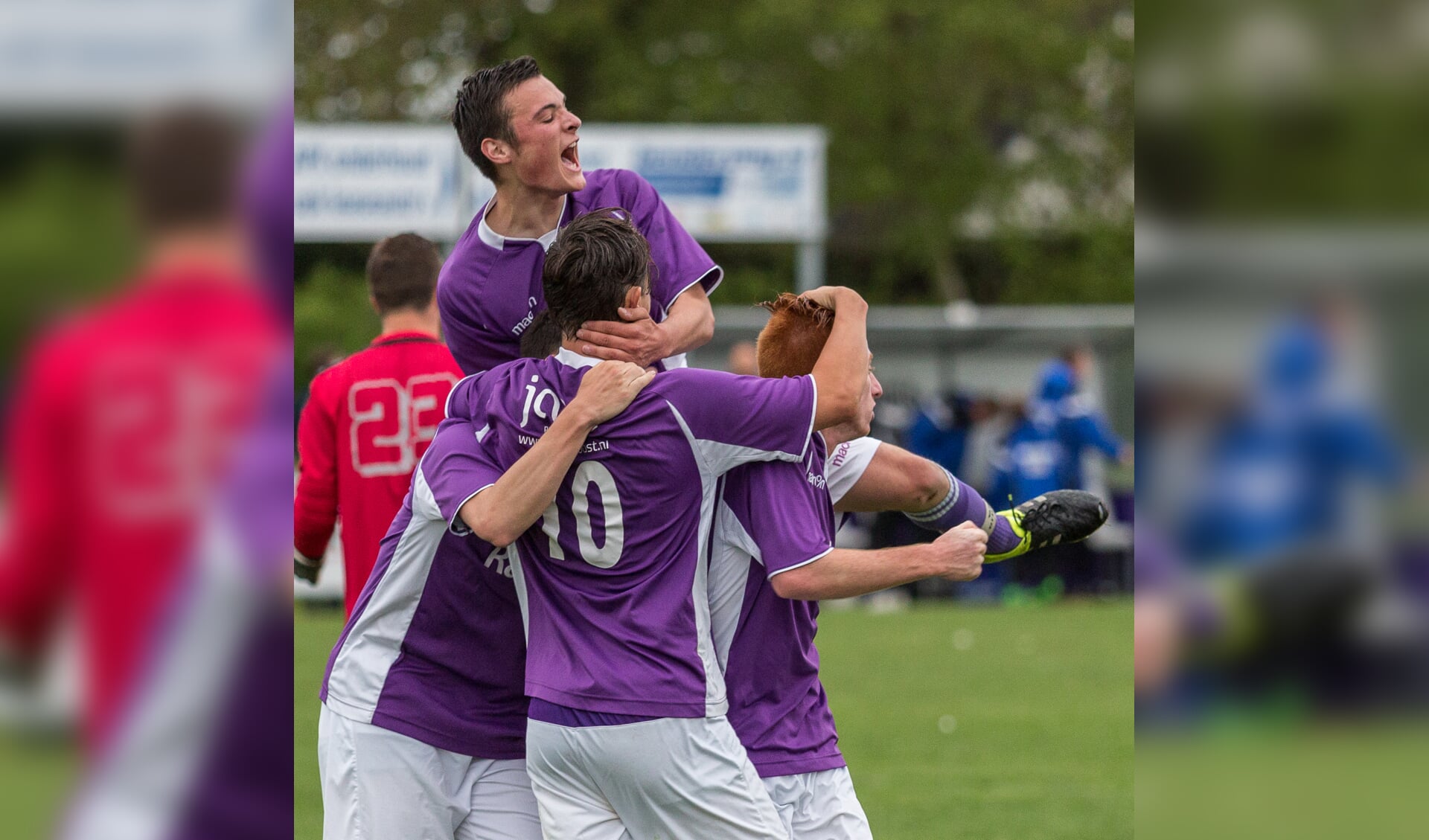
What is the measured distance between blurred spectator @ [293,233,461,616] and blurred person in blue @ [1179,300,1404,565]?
13.5 ft

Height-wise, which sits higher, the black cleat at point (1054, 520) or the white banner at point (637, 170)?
the white banner at point (637, 170)

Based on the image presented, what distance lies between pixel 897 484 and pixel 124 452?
289 centimetres

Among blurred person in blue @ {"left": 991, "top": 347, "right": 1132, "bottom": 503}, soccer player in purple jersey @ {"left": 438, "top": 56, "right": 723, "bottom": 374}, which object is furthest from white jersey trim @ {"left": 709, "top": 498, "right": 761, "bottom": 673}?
blurred person in blue @ {"left": 991, "top": 347, "right": 1132, "bottom": 503}

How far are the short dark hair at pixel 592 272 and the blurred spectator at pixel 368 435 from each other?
2.01 m

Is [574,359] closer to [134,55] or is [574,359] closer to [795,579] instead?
[795,579]

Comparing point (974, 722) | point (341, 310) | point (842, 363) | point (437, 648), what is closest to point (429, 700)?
point (437, 648)

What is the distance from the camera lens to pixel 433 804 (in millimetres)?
3457

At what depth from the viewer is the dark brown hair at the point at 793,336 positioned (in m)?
3.41

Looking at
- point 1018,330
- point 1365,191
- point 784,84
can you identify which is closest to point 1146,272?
point 1365,191

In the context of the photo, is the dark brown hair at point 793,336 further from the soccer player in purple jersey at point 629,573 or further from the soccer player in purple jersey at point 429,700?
the soccer player in purple jersey at point 429,700

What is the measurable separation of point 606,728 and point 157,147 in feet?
7.04

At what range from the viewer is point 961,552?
309cm

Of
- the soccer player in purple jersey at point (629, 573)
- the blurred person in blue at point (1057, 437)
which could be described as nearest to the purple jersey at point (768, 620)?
the soccer player in purple jersey at point (629, 573)

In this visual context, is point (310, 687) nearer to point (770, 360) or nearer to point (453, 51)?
point (770, 360)
